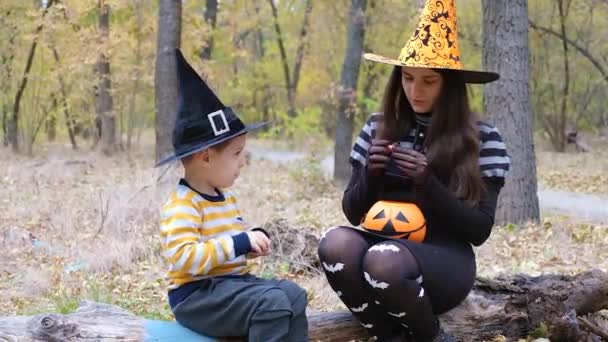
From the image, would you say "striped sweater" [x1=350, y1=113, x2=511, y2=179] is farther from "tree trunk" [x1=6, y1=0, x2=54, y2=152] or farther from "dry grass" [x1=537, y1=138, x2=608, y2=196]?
"tree trunk" [x1=6, y1=0, x2=54, y2=152]

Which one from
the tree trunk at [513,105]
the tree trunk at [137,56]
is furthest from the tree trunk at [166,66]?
the tree trunk at [137,56]

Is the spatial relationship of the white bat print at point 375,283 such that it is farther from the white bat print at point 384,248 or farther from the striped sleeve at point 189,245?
the striped sleeve at point 189,245

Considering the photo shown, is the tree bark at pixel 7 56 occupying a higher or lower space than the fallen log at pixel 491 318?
higher

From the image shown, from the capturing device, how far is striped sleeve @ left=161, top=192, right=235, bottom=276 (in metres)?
2.56

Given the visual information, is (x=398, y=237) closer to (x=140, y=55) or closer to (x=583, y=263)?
(x=583, y=263)

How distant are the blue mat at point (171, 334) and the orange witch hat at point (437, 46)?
143cm

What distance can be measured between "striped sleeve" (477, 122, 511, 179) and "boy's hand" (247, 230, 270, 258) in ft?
3.50

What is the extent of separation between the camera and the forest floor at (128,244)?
4492mm

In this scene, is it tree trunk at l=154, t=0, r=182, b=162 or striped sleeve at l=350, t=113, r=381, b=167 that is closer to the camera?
striped sleeve at l=350, t=113, r=381, b=167

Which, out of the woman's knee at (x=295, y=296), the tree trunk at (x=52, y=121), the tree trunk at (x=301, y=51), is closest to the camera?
the woman's knee at (x=295, y=296)

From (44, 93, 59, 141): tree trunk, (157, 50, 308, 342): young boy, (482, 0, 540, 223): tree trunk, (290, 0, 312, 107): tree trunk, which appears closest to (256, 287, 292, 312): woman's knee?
(157, 50, 308, 342): young boy

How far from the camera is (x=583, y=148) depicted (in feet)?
64.4

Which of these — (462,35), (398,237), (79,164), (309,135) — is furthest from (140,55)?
(398,237)

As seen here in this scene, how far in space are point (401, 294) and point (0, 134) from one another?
17.3 m
